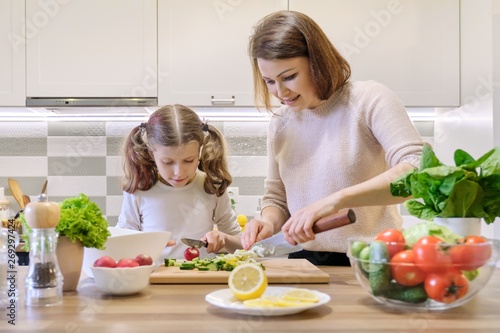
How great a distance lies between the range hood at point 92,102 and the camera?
2.86 meters

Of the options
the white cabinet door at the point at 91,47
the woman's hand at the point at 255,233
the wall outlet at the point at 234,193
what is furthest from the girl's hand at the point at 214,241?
the wall outlet at the point at 234,193

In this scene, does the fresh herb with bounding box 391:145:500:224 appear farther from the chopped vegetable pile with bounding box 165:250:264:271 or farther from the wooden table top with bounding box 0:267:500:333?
the chopped vegetable pile with bounding box 165:250:264:271

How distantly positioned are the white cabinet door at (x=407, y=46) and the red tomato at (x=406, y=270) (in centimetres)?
193

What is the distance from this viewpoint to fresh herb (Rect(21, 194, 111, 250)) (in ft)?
4.41

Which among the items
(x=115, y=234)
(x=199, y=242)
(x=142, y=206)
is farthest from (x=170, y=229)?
(x=115, y=234)

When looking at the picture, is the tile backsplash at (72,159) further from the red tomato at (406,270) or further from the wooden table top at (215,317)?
the red tomato at (406,270)

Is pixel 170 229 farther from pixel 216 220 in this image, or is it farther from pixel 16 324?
pixel 16 324

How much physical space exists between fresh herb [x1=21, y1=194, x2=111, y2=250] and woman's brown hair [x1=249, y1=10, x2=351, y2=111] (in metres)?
0.68

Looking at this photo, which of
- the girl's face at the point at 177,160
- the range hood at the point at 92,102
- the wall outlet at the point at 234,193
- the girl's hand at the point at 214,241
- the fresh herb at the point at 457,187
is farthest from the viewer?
the wall outlet at the point at 234,193

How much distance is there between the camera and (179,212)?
2279 mm

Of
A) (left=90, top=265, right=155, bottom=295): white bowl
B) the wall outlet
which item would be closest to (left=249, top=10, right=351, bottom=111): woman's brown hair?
(left=90, top=265, right=155, bottom=295): white bowl

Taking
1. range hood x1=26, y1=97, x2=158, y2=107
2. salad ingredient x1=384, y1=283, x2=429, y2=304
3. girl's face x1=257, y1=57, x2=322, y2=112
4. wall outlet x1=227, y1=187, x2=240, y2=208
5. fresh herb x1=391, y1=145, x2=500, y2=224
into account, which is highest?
range hood x1=26, y1=97, x2=158, y2=107

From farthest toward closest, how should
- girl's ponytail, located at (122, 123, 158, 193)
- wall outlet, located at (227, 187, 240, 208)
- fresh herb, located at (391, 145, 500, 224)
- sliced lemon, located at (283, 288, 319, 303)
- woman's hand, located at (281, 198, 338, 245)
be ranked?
wall outlet, located at (227, 187, 240, 208)
girl's ponytail, located at (122, 123, 158, 193)
woman's hand, located at (281, 198, 338, 245)
fresh herb, located at (391, 145, 500, 224)
sliced lemon, located at (283, 288, 319, 303)

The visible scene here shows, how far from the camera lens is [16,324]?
104cm
